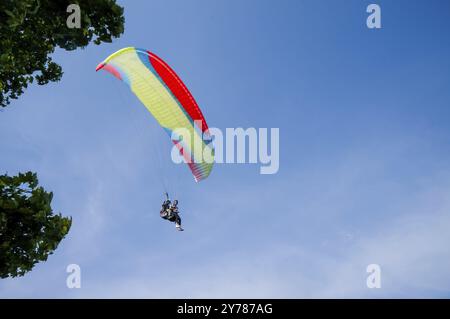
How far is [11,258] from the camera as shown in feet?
27.0

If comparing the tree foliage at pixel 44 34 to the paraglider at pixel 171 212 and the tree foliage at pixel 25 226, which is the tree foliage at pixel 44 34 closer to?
the tree foliage at pixel 25 226

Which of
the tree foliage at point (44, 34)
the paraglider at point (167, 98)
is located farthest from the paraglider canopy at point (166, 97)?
the tree foliage at point (44, 34)

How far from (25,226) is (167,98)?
27.9 feet

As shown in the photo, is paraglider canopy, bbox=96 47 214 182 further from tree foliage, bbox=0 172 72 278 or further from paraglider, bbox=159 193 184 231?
tree foliage, bbox=0 172 72 278

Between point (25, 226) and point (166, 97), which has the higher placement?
point (166, 97)

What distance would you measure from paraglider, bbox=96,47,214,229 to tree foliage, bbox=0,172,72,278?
24.7ft

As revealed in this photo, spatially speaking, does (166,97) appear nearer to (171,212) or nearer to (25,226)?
(171,212)

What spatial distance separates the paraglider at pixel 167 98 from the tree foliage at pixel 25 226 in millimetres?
7518

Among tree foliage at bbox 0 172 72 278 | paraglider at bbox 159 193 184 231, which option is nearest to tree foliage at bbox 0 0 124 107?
tree foliage at bbox 0 172 72 278

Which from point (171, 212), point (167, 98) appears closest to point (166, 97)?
point (167, 98)

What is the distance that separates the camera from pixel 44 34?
33.4ft
